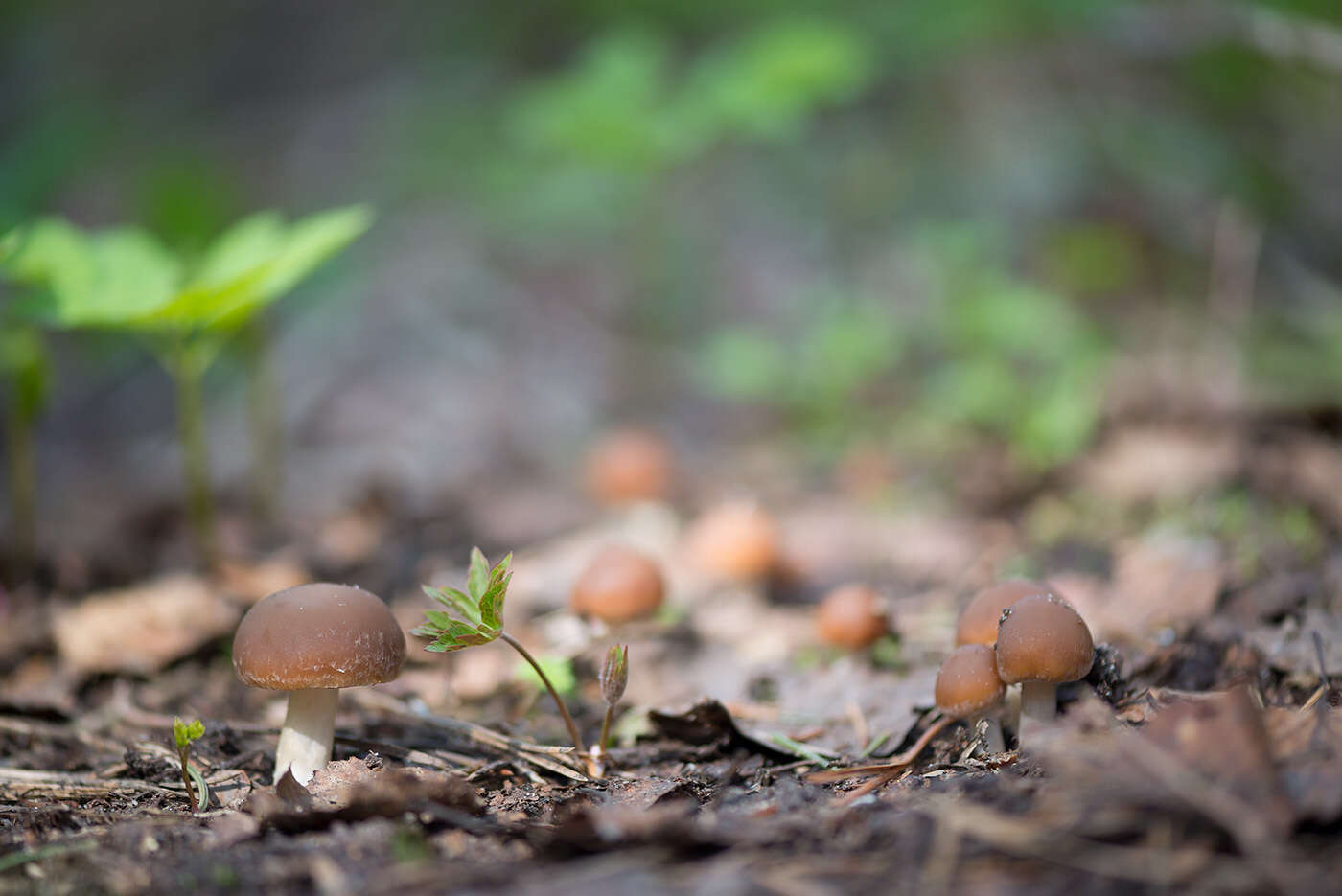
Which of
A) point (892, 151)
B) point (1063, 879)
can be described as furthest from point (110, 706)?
point (892, 151)

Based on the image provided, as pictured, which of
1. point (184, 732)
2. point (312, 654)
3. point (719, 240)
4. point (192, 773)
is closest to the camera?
point (184, 732)

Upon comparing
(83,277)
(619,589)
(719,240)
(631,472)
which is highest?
(719,240)

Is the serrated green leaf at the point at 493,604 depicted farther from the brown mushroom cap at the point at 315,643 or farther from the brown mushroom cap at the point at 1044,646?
the brown mushroom cap at the point at 1044,646

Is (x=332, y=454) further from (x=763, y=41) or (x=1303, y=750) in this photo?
(x=1303, y=750)

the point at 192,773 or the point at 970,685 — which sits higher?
the point at 970,685

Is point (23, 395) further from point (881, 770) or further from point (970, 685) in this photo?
point (970, 685)

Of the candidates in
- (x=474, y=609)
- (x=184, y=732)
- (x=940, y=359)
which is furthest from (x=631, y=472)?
(x=184, y=732)
